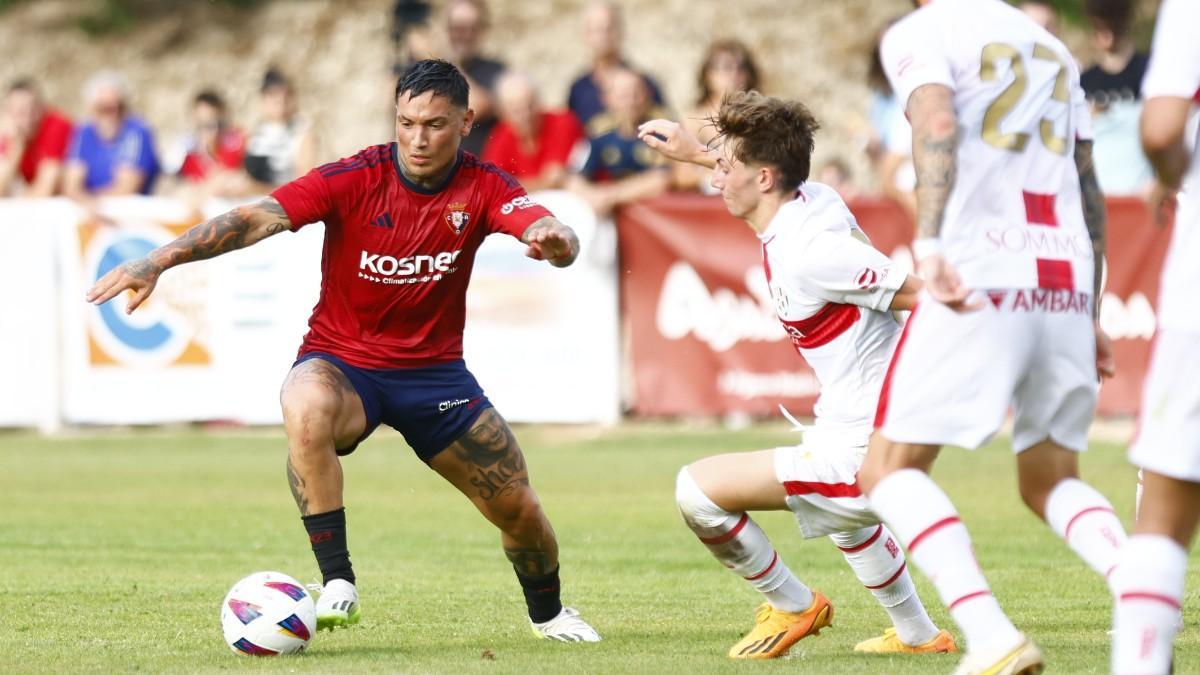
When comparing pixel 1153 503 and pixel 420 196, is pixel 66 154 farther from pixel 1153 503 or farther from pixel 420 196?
pixel 1153 503

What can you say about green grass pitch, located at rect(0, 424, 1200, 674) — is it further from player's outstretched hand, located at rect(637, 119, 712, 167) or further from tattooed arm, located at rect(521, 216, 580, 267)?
player's outstretched hand, located at rect(637, 119, 712, 167)

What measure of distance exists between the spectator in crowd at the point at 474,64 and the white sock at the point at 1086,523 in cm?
1098

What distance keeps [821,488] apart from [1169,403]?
197 centimetres

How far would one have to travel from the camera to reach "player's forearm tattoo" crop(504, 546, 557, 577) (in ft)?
24.1

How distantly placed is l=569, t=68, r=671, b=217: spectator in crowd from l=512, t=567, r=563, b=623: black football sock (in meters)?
8.53

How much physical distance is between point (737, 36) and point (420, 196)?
23071 mm

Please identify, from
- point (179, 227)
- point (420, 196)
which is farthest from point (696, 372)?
point (420, 196)

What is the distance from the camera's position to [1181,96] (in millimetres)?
4660

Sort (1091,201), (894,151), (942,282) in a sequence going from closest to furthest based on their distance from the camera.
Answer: (942,282) < (1091,201) < (894,151)

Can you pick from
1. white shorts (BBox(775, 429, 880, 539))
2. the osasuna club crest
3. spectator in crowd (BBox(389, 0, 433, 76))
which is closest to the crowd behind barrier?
spectator in crowd (BBox(389, 0, 433, 76))

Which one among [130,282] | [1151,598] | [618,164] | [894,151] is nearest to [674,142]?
[130,282]

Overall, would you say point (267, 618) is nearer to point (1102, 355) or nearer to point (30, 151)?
point (1102, 355)

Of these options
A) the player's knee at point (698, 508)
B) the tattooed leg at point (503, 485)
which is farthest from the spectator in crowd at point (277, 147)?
the player's knee at point (698, 508)

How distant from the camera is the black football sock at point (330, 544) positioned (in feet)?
22.9
